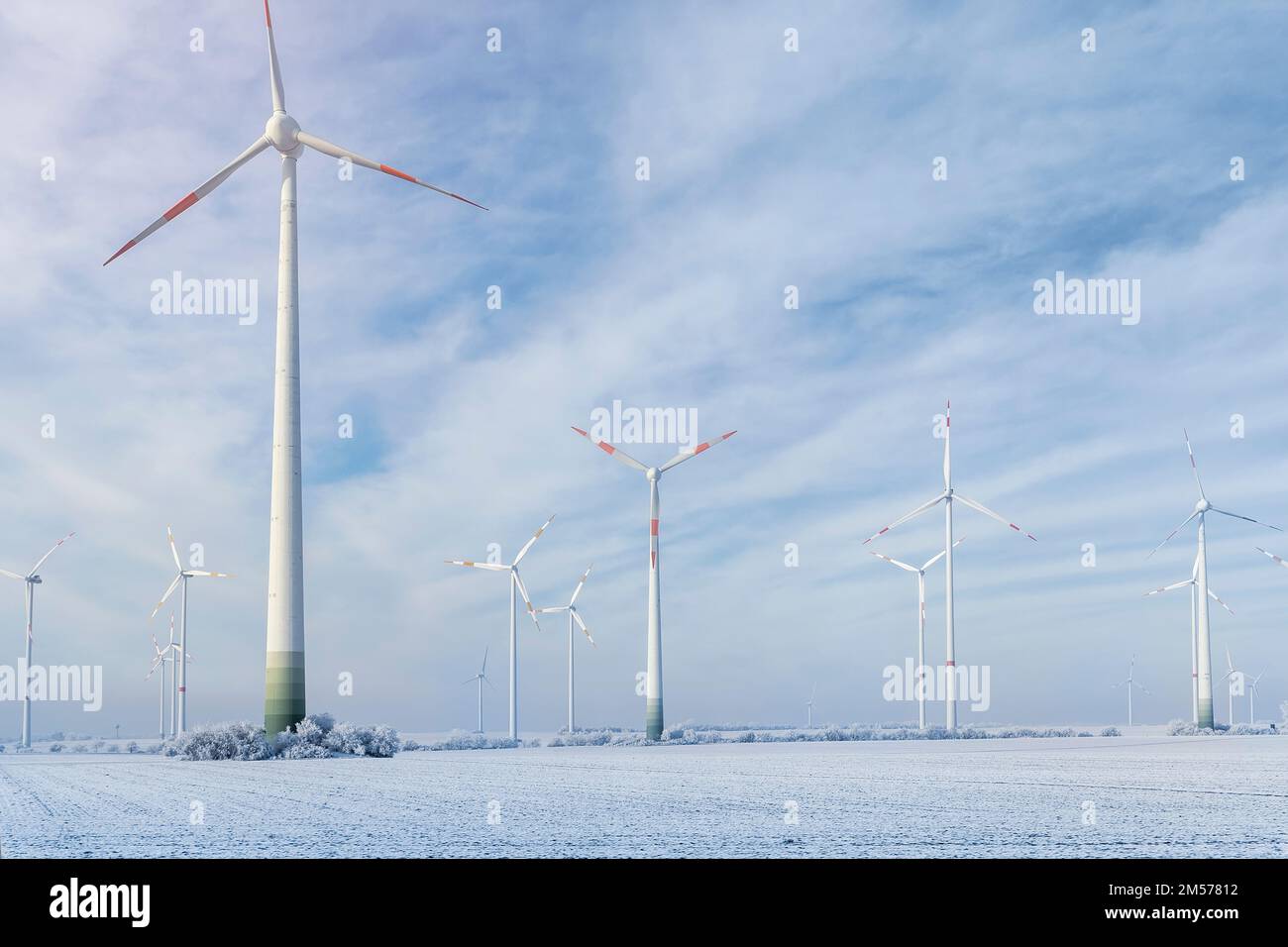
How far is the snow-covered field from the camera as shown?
1553 cm

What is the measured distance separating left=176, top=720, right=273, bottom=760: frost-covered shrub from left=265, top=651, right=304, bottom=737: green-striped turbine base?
781mm

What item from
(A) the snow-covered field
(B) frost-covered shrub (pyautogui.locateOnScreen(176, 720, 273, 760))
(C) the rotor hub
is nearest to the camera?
(A) the snow-covered field

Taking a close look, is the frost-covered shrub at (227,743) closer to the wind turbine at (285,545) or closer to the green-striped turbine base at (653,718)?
the wind turbine at (285,545)

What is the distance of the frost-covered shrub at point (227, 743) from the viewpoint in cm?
4225

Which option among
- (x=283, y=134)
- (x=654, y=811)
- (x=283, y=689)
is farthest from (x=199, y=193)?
(x=654, y=811)

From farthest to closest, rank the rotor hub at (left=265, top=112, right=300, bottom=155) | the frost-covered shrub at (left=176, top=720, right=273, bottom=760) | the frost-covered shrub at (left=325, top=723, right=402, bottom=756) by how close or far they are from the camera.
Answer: the rotor hub at (left=265, top=112, right=300, bottom=155) < the frost-covered shrub at (left=325, top=723, right=402, bottom=756) < the frost-covered shrub at (left=176, top=720, right=273, bottom=760)

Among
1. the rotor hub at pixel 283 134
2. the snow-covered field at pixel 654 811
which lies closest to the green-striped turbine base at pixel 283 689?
the snow-covered field at pixel 654 811

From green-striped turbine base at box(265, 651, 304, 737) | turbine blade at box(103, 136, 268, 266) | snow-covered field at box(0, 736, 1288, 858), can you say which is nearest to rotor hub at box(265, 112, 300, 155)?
turbine blade at box(103, 136, 268, 266)

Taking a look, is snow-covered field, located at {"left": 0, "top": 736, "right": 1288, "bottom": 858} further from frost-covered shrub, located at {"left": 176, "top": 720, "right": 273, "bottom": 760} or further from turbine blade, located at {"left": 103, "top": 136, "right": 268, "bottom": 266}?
turbine blade, located at {"left": 103, "top": 136, "right": 268, "bottom": 266}

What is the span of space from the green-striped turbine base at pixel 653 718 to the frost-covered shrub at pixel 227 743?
91.3 feet

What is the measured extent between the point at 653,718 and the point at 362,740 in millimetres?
25653

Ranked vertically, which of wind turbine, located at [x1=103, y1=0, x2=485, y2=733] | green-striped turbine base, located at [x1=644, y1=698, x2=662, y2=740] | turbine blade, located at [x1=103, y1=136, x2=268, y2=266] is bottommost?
green-striped turbine base, located at [x1=644, y1=698, x2=662, y2=740]

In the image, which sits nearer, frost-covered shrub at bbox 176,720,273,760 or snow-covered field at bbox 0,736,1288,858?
snow-covered field at bbox 0,736,1288,858
